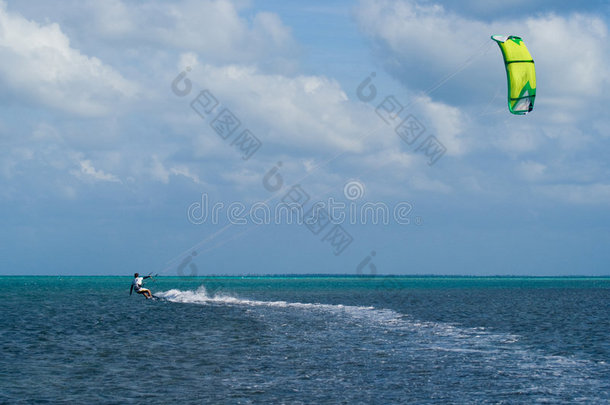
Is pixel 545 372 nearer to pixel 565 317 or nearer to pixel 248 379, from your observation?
pixel 248 379

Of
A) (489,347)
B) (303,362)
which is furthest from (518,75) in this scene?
(303,362)

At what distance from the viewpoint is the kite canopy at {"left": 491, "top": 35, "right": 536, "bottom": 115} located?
26984 mm

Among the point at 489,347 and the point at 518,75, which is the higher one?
the point at 518,75

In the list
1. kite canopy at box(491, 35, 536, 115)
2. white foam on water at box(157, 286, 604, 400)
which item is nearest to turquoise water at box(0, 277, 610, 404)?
white foam on water at box(157, 286, 604, 400)

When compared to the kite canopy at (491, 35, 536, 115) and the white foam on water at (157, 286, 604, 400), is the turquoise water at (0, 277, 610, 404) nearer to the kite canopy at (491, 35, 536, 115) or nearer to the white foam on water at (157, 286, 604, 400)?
the white foam on water at (157, 286, 604, 400)

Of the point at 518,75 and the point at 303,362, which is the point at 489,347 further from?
the point at 518,75

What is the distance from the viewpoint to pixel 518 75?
27.0 meters

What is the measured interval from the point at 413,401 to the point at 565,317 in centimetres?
3162

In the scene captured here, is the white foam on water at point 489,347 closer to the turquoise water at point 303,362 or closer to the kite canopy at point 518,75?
the turquoise water at point 303,362

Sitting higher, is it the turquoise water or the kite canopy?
the kite canopy

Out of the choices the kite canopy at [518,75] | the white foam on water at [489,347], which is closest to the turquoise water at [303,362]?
the white foam on water at [489,347]

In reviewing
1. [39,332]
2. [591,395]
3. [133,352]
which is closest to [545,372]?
[591,395]

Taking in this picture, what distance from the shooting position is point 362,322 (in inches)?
1496

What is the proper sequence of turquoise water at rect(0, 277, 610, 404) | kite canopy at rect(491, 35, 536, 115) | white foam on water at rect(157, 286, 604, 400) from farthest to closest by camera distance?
kite canopy at rect(491, 35, 536, 115)
white foam on water at rect(157, 286, 604, 400)
turquoise water at rect(0, 277, 610, 404)
